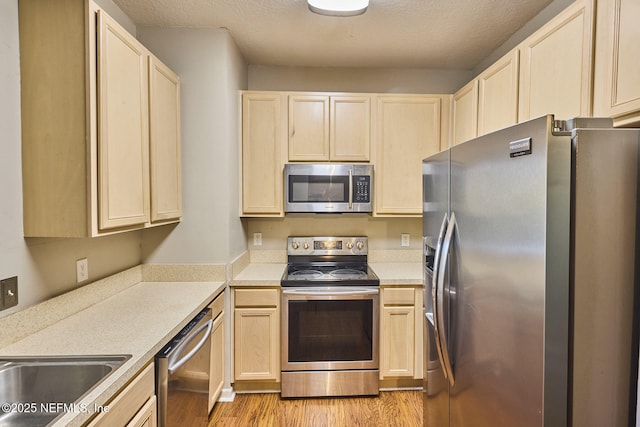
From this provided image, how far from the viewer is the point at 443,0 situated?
6.68 ft

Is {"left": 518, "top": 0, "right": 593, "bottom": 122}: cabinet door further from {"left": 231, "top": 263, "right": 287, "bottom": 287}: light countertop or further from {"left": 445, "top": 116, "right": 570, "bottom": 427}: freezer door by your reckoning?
{"left": 231, "top": 263, "right": 287, "bottom": 287}: light countertop

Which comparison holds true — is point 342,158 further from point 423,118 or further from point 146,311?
point 146,311

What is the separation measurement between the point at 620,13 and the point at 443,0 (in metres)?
1.03

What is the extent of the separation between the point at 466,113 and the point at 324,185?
1.12 m

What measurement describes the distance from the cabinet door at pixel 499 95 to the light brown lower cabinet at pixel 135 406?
2040 mm

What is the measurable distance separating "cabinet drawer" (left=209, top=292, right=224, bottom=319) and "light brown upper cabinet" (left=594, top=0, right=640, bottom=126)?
208 centimetres

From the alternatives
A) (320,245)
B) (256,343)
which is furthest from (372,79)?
(256,343)

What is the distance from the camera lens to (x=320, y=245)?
3.06 meters

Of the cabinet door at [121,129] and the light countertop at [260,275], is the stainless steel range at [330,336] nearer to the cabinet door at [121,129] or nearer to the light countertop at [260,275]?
the light countertop at [260,275]

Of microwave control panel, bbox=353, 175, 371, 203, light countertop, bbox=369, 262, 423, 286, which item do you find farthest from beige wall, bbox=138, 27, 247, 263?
light countertop, bbox=369, 262, 423, 286

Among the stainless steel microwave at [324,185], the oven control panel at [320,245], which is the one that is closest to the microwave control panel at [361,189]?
the stainless steel microwave at [324,185]

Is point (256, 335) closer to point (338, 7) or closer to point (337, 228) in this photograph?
point (337, 228)

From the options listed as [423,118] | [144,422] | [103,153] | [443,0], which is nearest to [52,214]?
[103,153]

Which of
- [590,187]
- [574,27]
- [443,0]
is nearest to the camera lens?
[590,187]
